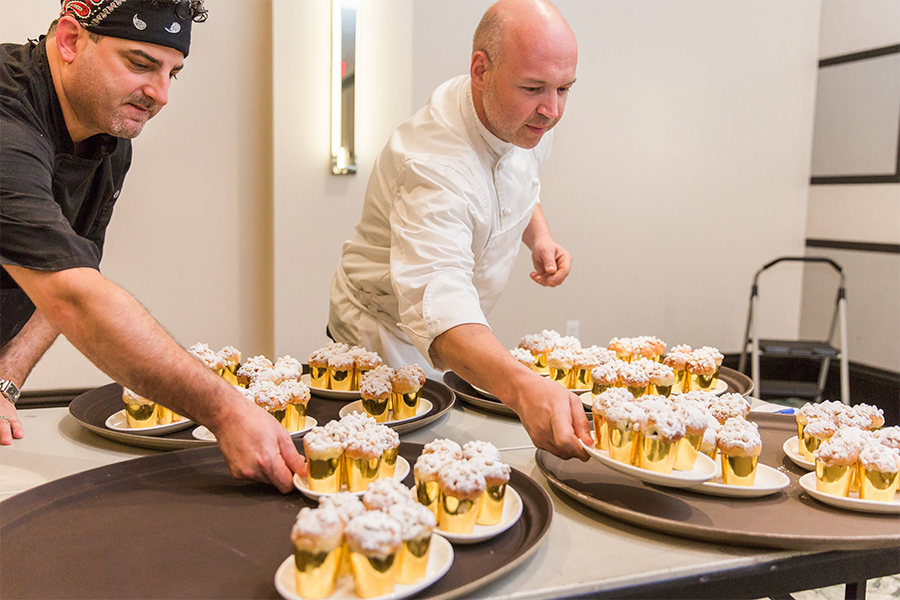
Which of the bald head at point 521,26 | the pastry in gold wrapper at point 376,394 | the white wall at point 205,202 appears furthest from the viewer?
the white wall at point 205,202

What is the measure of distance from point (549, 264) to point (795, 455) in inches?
35.1

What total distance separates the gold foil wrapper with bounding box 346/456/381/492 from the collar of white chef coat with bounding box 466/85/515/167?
2.91 ft

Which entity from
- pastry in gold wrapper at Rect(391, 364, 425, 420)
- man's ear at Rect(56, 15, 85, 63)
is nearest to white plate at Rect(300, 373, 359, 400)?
pastry in gold wrapper at Rect(391, 364, 425, 420)

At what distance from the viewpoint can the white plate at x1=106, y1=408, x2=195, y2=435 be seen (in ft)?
4.14

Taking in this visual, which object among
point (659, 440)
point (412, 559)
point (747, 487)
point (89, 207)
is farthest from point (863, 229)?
point (412, 559)

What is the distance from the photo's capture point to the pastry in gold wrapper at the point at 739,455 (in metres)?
1.04

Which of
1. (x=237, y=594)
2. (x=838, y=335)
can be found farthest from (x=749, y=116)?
→ (x=237, y=594)

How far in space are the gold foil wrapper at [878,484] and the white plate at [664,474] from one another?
22 cm

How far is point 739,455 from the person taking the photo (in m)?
1.05

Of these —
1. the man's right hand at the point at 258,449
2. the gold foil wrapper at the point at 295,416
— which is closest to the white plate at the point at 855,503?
the man's right hand at the point at 258,449

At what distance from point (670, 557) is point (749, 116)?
13.0ft

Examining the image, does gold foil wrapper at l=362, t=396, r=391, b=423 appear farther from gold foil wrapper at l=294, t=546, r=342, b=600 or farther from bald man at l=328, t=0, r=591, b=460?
gold foil wrapper at l=294, t=546, r=342, b=600

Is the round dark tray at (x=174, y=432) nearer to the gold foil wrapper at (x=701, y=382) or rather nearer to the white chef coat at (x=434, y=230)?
the white chef coat at (x=434, y=230)

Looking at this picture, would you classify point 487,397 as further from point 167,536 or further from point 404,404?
point 167,536
